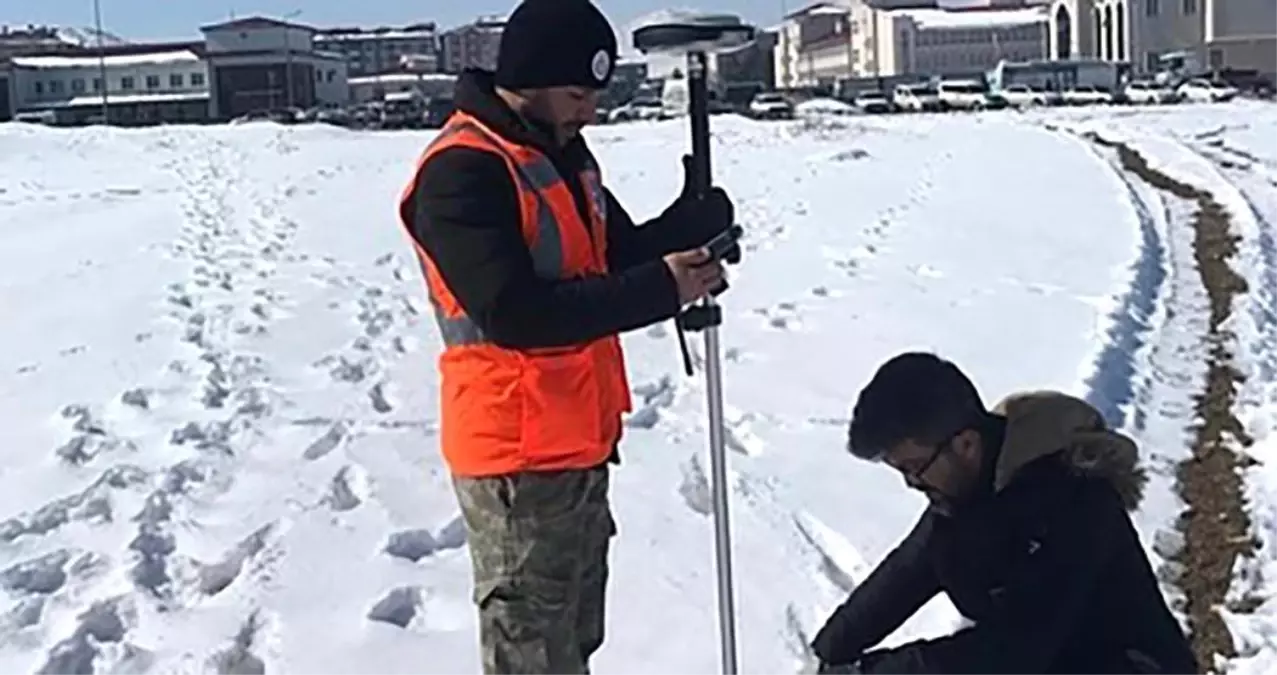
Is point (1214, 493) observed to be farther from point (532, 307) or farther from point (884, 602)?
point (532, 307)

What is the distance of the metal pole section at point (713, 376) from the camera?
10.8 ft

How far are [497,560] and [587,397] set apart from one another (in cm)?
35

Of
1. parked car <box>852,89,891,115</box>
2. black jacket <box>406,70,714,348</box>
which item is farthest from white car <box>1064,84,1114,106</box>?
black jacket <box>406,70,714,348</box>

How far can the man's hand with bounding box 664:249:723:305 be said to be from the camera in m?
2.90

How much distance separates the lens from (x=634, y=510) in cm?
555

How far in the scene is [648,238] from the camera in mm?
3221

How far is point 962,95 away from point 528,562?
2503 inches

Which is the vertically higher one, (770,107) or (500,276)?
Answer: (770,107)

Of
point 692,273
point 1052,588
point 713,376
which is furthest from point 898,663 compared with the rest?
point 692,273

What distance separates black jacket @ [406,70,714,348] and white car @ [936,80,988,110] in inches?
2159

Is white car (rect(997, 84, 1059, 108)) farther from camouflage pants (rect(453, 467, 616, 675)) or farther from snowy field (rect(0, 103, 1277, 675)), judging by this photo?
camouflage pants (rect(453, 467, 616, 675))

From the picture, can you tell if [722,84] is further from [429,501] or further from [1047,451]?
[429,501]

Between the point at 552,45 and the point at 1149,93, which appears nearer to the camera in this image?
the point at 552,45

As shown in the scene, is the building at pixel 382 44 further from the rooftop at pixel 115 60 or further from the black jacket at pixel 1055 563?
the black jacket at pixel 1055 563
